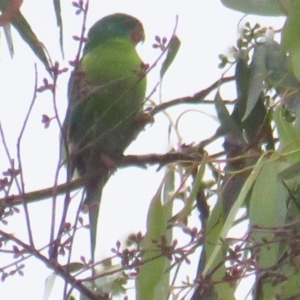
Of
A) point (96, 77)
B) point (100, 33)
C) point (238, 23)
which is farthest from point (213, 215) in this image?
point (100, 33)

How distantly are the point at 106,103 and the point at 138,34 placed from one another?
48 cm

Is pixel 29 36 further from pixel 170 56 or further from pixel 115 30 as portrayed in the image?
pixel 115 30

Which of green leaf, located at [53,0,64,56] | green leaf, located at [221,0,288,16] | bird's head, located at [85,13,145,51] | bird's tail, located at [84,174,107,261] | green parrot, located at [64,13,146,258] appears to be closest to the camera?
green leaf, located at [53,0,64,56]

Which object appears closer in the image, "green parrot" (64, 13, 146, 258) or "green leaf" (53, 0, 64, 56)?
"green leaf" (53, 0, 64, 56)

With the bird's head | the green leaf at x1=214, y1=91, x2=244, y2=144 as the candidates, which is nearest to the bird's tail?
the green leaf at x1=214, y1=91, x2=244, y2=144

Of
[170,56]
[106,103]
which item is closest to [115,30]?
[106,103]

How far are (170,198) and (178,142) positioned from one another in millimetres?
193

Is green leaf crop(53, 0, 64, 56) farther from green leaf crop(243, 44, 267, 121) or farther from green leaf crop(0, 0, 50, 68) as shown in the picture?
green leaf crop(243, 44, 267, 121)

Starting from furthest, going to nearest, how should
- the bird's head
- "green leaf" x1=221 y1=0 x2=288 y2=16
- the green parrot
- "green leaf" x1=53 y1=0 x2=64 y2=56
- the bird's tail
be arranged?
1. the bird's head
2. the green parrot
3. the bird's tail
4. "green leaf" x1=221 y1=0 x2=288 y2=16
5. "green leaf" x1=53 y1=0 x2=64 y2=56

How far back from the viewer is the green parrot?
66.2 inches

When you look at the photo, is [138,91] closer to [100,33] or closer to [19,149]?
[100,33]

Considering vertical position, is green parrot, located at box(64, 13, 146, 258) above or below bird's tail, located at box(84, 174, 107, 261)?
above

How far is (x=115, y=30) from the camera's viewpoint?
7.16 ft

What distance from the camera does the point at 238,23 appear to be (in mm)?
1262
